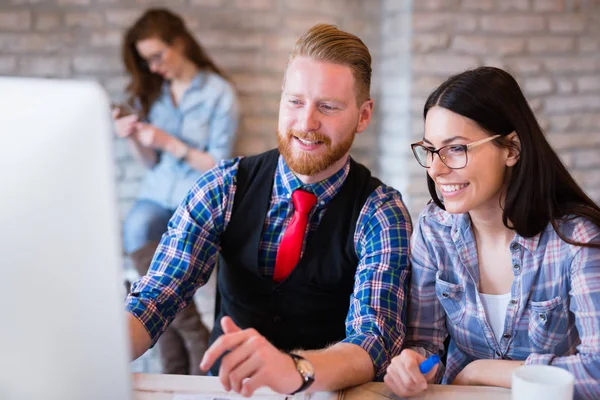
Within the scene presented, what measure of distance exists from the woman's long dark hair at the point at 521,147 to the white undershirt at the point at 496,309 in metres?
0.13

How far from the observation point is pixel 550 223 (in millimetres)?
1369

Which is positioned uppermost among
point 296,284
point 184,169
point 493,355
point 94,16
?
point 94,16

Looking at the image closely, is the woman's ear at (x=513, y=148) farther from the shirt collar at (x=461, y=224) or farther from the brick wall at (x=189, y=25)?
the brick wall at (x=189, y=25)

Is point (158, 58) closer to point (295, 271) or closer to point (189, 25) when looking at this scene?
point (189, 25)

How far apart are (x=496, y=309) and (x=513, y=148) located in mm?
314

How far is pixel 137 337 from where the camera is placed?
54.9 inches

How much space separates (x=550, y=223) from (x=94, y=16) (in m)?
2.33

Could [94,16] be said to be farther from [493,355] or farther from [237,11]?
[493,355]

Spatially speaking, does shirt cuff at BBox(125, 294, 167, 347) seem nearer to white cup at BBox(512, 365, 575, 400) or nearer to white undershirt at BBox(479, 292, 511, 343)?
white undershirt at BBox(479, 292, 511, 343)

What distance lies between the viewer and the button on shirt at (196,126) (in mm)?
2801

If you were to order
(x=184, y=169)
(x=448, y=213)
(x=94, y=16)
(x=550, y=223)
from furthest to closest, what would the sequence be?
(x=94, y=16) < (x=184, y=169) < (x=448, y=213) < (x=550, y=223)

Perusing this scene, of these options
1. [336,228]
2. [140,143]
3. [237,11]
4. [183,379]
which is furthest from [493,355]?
[237,11]

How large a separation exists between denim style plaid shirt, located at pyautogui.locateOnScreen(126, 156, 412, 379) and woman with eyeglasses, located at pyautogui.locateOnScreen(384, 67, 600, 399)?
90 mm

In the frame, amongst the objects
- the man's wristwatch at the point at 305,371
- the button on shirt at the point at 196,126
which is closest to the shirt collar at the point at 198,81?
the button on shirt at the point at 196,126
